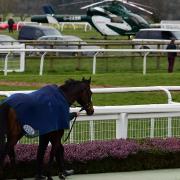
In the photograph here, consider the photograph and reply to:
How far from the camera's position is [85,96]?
709 centimetres

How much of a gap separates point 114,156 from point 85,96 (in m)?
0.98

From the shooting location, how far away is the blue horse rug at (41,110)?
262 inches

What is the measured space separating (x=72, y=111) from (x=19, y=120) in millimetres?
1118

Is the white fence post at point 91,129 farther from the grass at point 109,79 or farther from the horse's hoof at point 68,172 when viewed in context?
the horse's hoof at point 68,172

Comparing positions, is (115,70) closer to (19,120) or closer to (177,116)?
(177,116)

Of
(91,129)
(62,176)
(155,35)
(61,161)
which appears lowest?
(155,35)

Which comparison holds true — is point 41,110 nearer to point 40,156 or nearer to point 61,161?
point 40,156

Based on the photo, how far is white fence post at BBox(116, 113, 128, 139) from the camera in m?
8.09

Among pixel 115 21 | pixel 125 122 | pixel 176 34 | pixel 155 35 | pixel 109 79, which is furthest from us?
pixel 115 21

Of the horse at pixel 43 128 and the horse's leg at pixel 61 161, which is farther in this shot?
the horse's leg at pixel 61 161

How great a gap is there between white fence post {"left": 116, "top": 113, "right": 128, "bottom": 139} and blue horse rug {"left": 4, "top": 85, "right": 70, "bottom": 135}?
142cm

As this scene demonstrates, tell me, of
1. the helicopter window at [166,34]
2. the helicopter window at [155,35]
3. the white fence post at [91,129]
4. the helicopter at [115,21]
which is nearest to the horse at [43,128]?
the white fence post at [91,129]

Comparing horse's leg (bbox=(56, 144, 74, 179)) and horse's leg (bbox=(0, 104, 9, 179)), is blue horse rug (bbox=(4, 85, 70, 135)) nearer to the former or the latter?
horse's leg (bbox=(0, 104, 9, 179))

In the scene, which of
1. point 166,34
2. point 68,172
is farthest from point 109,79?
point 166,34
